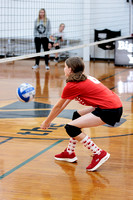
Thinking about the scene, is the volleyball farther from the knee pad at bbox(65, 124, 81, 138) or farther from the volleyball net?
the volleyball net

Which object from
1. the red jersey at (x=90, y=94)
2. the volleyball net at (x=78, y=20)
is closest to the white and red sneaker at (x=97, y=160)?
the red jersey at (x=90, y=94)

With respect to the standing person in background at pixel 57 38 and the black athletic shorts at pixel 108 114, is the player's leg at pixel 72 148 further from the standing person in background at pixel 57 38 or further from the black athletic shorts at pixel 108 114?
the standing person in background at pixel 57 38

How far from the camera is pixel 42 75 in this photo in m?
9.77

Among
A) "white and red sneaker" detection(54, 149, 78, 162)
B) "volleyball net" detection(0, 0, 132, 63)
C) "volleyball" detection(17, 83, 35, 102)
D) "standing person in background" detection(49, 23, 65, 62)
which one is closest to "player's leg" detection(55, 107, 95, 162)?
"white and red sneaker" detection(54, 149, 78, 162)

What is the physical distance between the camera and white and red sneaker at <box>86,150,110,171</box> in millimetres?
3512

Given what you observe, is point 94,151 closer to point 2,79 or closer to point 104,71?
point 2,79

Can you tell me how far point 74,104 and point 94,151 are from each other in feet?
9.38

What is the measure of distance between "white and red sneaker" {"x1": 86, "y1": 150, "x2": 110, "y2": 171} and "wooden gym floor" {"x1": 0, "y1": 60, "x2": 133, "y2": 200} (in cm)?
6

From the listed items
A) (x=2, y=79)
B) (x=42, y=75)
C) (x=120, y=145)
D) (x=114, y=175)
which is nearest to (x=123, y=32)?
(x=42, y=75)

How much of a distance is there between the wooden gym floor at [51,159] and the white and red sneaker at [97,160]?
6cm

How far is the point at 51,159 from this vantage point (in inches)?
150

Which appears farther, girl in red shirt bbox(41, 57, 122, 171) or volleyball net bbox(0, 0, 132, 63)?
volleyball net bbox(0, 0, 132, 63)

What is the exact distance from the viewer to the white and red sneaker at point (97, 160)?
3.51m

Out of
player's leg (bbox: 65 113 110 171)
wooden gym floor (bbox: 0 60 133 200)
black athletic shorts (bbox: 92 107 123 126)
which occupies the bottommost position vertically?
wooden gym floor (bbox: 0 60 133 200)
